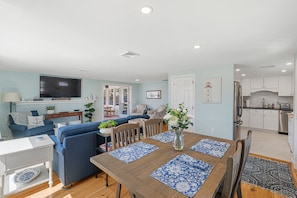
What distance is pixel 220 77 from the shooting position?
12.3 feet

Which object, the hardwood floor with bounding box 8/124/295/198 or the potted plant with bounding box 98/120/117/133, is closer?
the hardwood floor with bounding box 8/124/295/198

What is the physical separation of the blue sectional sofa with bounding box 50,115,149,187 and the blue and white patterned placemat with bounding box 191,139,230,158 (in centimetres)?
169

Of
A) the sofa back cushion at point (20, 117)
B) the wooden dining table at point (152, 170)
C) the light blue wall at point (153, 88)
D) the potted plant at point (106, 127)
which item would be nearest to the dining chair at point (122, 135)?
the wooden dining table at point (152, 170)

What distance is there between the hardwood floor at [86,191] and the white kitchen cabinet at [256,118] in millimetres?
4318

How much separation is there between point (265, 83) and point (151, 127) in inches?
225

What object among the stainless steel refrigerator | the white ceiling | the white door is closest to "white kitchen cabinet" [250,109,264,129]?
the stainless steel refrigerator

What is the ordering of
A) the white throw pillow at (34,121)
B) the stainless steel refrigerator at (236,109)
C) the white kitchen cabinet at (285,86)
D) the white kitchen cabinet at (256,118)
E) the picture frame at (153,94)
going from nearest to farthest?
the stainless steel refrigerator at (236,109)
the white throw pillow at (34,121)
the white kitchen cabinet at (285,86)
the white kitchen cabinet at (256,118)
the picture frame at (153,94)

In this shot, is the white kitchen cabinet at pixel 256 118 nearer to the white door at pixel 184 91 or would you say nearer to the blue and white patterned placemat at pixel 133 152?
the white door at pixel 184 91

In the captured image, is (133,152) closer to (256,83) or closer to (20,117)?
(20,117)

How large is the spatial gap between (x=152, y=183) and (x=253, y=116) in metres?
6.24

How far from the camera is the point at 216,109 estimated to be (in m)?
3.83

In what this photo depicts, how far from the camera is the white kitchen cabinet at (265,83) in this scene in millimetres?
5312

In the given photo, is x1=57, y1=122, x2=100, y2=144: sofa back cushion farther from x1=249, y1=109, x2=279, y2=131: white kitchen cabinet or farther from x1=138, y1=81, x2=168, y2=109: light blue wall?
x1=249, y1=109, x2=279, y2=131: white kitchen cabinet

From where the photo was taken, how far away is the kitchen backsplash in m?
5.41
